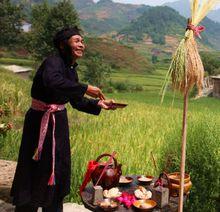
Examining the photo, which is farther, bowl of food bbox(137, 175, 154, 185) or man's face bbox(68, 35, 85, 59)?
bowl of food bbox(137, 175, 154, 185)

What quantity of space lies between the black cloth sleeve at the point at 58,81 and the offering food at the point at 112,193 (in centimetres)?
83

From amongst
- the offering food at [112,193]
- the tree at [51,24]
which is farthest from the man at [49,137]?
the tree at [51,24]

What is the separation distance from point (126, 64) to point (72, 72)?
220ft

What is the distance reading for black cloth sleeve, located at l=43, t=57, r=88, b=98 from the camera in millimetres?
3344

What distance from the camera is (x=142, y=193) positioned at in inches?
142

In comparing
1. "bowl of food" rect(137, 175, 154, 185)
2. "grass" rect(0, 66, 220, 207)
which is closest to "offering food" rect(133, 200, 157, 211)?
"bowl of food" rect(137, 175, 154, 185)

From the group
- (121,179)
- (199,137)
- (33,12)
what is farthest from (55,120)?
(33,12)

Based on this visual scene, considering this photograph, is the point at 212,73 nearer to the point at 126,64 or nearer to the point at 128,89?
the point at 128,89

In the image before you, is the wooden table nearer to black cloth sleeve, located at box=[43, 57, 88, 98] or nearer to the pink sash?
the pink sash

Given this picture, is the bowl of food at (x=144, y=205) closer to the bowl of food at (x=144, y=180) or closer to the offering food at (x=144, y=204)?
the offering food at (x=144, y=204)

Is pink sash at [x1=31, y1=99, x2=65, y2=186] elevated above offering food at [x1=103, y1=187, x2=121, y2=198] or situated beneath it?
elevated above

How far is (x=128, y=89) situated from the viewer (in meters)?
42.3

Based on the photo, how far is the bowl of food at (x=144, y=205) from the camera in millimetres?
3365

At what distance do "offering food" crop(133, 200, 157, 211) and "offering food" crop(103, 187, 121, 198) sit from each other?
19 cm
